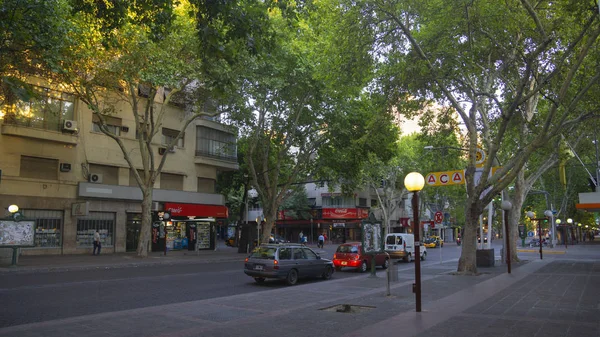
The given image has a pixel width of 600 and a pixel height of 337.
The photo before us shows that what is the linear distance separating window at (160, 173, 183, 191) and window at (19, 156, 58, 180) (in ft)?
23.9

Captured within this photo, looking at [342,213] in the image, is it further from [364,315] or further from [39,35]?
[364,315]

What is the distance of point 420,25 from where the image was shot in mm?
17297

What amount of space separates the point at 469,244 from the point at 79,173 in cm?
2243

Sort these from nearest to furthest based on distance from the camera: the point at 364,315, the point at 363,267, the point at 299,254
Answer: the point at 364,315 < the point at 299,254 < the point at 363,267

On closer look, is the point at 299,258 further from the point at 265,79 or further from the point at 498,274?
the point at 265,79

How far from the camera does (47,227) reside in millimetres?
25875

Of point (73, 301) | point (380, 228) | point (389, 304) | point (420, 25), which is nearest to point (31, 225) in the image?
point (73, 301)

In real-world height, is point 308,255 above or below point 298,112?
below

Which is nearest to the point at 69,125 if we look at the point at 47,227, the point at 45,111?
the point at 45,111

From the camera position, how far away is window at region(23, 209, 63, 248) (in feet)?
83.1

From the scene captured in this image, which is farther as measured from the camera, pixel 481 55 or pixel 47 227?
pixel 47 227

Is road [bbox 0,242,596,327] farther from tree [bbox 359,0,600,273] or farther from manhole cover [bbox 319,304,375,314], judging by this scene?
tree [bbox 359,0,600,273]

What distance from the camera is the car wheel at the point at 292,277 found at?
15.4 metres

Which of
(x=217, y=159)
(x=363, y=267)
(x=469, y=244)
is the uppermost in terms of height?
(x=217, y=159)
